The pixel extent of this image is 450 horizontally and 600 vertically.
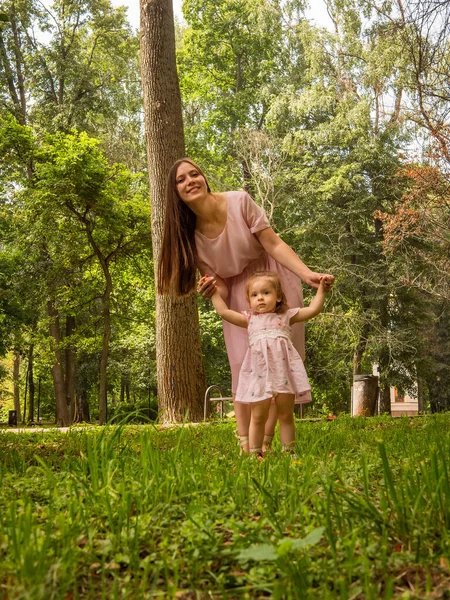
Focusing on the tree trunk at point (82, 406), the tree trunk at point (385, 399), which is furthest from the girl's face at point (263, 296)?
the tree trunk at point (82, 406)

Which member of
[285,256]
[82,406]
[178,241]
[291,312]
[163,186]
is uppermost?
[163,186]

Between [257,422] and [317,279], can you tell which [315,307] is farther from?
[257,422]

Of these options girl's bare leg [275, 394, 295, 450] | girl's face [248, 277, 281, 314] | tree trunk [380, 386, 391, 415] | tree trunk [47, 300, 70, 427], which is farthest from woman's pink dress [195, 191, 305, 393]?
tree trunk [380, 386, 391, 415]

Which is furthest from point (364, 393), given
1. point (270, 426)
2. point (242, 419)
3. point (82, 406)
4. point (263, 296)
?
point (82, 406)

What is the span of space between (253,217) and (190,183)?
0.49 meters

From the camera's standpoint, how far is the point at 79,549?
164cm

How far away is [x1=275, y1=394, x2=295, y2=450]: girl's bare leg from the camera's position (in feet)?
12.6

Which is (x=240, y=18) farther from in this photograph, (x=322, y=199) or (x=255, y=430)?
(x=255, y=430)

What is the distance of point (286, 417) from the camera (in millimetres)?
3908

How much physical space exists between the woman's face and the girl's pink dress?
93 cm

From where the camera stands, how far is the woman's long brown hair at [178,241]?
434 centimetres

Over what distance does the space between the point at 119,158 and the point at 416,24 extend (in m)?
22.6

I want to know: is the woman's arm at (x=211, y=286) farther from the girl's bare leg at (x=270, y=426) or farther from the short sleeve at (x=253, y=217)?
the girl's bare leg at (x=270, y=426)

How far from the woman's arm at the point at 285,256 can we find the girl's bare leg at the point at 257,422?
81 centimetres
